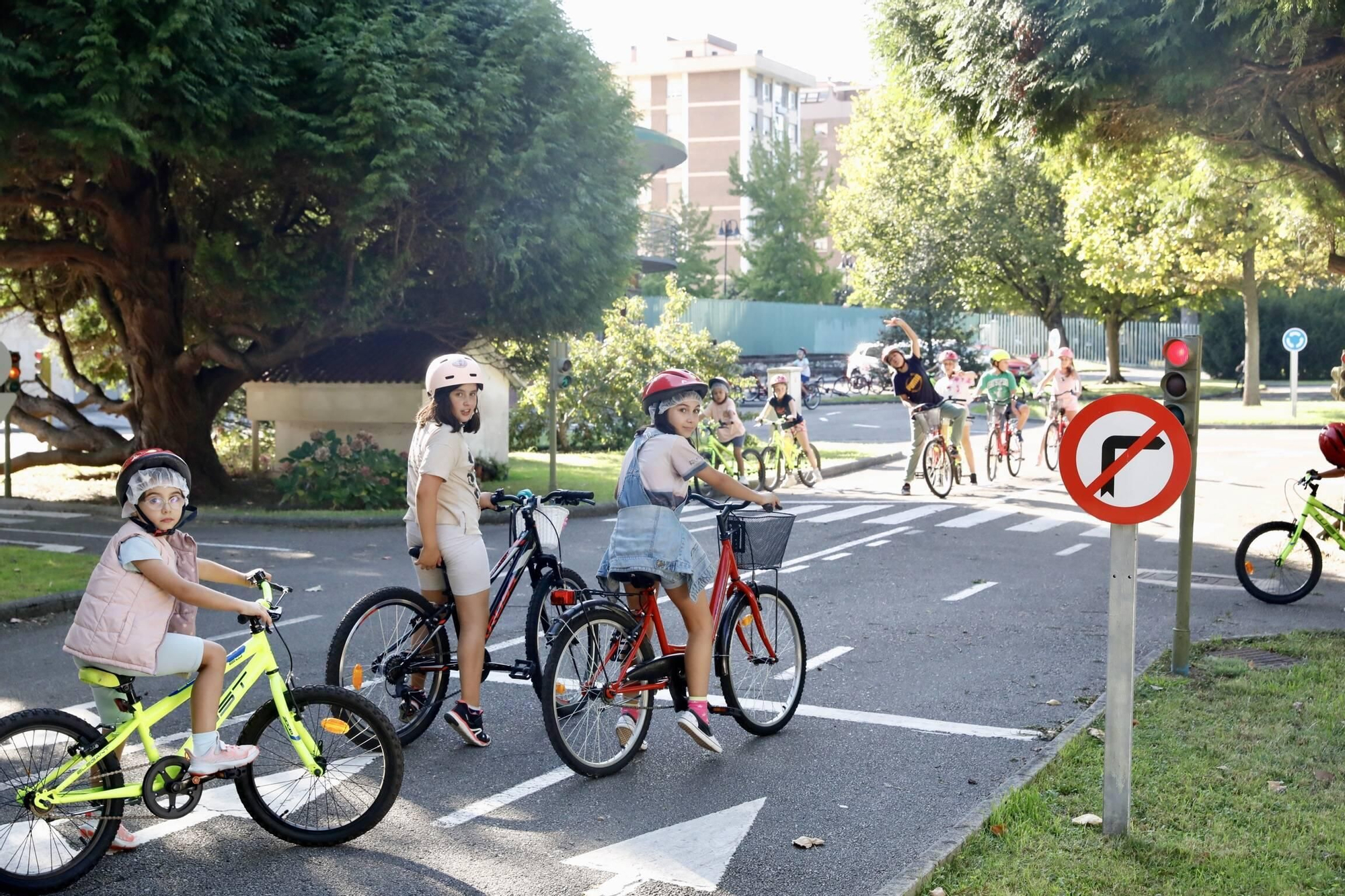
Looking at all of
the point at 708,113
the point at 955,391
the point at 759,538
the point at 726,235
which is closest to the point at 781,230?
the point at 726,235

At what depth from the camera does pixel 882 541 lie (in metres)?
14.0

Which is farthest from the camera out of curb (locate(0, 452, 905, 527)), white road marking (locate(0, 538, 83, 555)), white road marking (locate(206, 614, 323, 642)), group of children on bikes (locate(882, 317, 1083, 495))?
group of children on bikes (locate(882, 317, 1083, 495))

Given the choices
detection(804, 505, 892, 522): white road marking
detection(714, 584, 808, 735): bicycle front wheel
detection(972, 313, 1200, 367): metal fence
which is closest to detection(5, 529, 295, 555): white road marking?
detection(804, 505, 892, 522): white road marking

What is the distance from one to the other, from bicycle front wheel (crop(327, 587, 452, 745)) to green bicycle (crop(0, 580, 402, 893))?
3.17 feet

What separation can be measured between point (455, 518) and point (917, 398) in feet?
40.6

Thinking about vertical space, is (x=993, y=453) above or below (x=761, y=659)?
above

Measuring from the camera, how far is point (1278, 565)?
10.2 metres

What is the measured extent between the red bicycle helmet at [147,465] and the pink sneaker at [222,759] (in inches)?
37.4

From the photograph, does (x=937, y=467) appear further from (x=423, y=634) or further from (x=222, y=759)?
(x=222, y=759)

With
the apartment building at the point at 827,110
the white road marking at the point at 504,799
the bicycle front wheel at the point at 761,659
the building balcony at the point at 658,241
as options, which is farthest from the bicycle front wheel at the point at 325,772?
the apartment building at the point at 827,110

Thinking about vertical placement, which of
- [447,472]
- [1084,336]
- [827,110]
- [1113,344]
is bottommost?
[447,472]

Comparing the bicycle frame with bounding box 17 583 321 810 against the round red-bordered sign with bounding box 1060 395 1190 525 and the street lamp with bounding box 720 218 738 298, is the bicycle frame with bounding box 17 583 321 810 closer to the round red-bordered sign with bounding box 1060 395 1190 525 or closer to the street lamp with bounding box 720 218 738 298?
the round red-bordered sign with bounding box 1060 395 1190 525

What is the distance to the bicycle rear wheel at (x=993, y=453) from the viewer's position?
1975cm

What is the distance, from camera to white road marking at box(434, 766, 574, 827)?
5.52 m
